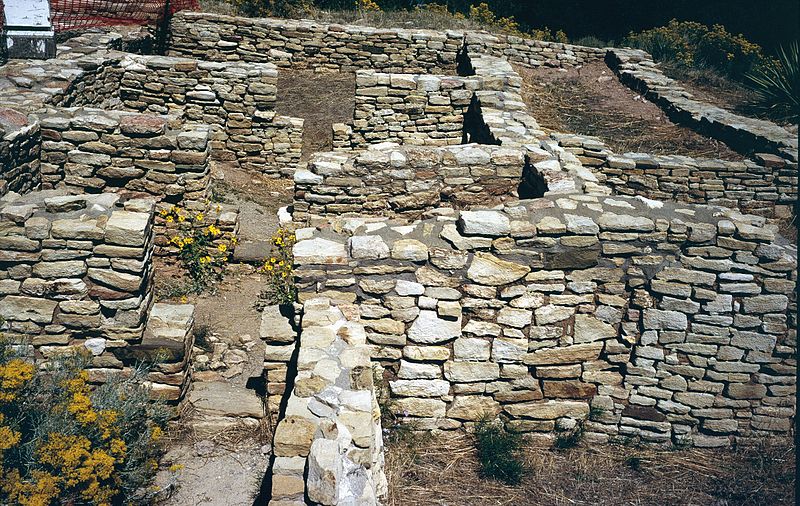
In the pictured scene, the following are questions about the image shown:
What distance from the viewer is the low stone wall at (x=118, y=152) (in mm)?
6195

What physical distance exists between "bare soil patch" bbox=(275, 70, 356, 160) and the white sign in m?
3.80

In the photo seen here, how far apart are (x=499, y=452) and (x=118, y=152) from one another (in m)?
4.63

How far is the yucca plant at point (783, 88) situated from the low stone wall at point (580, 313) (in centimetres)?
776

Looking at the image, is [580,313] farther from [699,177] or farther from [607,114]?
[607,114]

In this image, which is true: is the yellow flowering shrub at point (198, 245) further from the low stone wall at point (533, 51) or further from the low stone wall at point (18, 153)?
the low stone wall at point (533, 51)

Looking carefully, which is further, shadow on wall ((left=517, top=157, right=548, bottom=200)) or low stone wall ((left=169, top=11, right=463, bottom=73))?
low stone wall ((left=169, top=11, right=463, bottom=73))

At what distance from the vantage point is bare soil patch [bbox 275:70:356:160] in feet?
34.1

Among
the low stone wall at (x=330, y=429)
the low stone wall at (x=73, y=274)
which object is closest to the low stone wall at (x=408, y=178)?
the low stone wall at (x=73, y=274)

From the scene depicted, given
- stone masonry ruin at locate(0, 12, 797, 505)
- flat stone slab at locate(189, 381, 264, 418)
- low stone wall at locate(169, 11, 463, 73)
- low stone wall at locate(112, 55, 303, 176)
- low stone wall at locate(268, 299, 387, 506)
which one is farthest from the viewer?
low stone wall at locate(169, 11, 463, 73)

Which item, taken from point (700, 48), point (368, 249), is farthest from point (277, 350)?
point (700, 48)

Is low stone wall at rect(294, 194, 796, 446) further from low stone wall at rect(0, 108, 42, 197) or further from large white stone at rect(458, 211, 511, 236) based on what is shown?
low stone wall at rect(0, 108, 42, 197)

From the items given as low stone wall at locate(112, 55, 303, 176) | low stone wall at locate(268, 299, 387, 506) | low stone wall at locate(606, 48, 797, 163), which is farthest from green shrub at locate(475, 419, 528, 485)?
low stone wall at locate(606, 48, 797, 163)

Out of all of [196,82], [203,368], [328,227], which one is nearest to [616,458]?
[328,227]

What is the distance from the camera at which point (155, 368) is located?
4.50 metres
